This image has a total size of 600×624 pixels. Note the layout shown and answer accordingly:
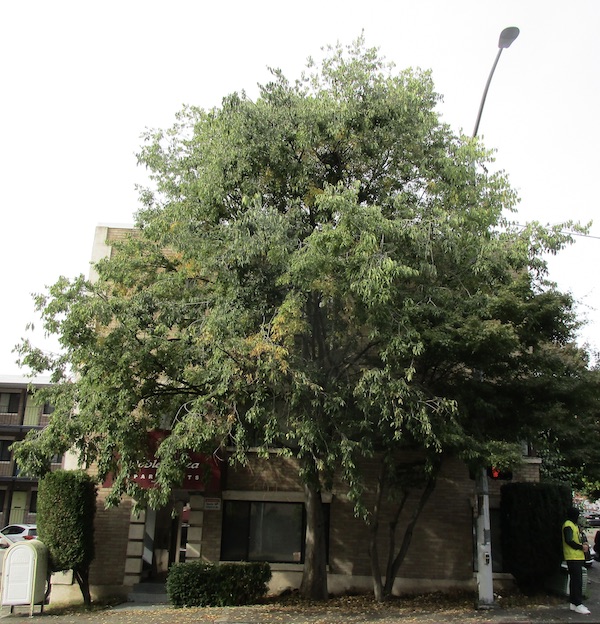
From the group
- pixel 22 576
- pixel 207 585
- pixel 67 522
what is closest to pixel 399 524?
pixel 207 585

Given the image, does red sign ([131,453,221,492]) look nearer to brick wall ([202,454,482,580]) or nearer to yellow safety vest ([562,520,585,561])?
brick wall ([202,454,482,580])

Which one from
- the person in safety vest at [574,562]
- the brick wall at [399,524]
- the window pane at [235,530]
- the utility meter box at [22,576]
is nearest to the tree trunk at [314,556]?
the brick wall at [399,524]

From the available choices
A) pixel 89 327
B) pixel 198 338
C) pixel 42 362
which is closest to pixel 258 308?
pixel 198 338

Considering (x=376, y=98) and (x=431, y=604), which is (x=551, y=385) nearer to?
(x=431, y=604)

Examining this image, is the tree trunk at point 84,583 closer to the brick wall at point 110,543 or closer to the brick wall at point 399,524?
the brick wall at point 110,543

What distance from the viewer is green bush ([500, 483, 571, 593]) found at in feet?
46.3

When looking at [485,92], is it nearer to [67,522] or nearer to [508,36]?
[508,36]


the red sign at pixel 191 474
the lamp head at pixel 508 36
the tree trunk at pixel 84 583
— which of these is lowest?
the tree trunk at pixel 84 583

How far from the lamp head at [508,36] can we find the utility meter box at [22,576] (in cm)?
1384

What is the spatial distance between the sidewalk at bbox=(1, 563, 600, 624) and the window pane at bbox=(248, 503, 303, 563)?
2.35 metres

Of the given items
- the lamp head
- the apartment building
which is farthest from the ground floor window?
the apartment building

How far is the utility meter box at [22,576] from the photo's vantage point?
43.9ft

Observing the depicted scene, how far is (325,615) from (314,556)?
172 cm

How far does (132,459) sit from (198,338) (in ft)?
8.60
